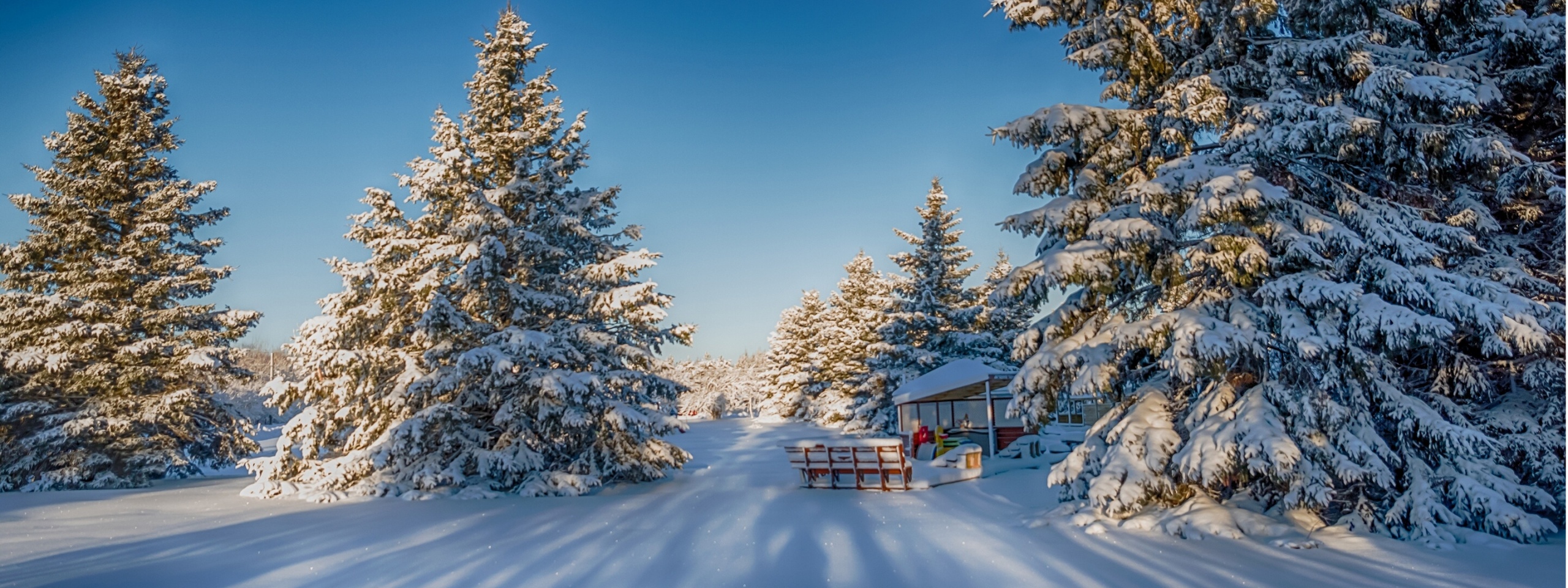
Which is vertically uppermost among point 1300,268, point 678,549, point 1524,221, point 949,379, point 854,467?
point 1524,221

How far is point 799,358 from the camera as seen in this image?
181 ft

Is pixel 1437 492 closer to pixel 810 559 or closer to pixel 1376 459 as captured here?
pixel 1376 459

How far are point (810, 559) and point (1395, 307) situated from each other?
6.55 meters

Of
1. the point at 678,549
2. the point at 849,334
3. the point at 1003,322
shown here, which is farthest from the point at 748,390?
the point at 678,549

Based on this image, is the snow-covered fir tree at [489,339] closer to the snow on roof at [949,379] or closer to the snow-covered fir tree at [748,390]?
the snow on roof at [949,379]

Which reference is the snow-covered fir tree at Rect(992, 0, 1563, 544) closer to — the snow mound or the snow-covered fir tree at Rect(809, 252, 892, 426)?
the snow mound

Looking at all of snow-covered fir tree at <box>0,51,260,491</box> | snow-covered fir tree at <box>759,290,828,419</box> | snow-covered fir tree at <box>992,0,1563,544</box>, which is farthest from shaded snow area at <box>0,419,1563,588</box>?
snow-covered fir tree at <box>759,290,828,419</box>

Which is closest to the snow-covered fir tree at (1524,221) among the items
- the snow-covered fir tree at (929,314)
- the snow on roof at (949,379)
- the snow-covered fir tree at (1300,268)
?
the snow-covered fir tree at (1300,268)

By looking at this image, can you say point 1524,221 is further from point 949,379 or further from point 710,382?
point 710,382

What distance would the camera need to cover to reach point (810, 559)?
8.16 m

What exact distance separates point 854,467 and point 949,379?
804 cm

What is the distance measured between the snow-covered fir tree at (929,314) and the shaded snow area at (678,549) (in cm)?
1769

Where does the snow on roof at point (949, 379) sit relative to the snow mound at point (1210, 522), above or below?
above

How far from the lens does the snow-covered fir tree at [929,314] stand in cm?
3172
